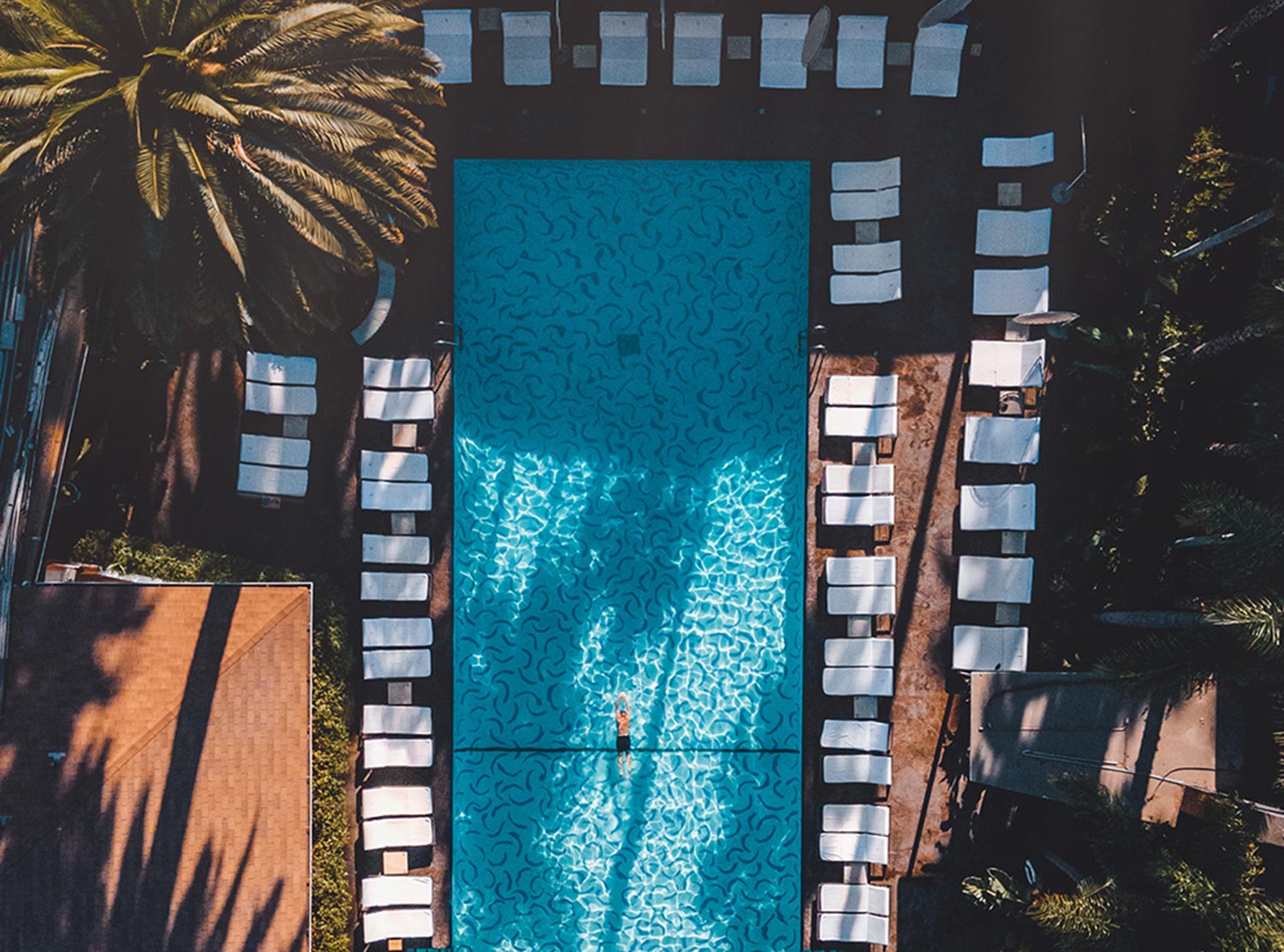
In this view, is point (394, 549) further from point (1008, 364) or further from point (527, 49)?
point (1008, 364)

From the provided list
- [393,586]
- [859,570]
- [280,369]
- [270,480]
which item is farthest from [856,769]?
[280,369]

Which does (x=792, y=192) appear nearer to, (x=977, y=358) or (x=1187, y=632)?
(x=977, y=358)

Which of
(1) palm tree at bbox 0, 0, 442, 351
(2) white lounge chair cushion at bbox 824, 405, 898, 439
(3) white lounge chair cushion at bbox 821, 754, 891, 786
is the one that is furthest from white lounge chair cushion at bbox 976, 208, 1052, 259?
(1) palm tree at bbox 0, 0, 442, 351

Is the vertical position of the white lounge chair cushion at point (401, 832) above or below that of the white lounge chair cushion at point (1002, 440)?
below

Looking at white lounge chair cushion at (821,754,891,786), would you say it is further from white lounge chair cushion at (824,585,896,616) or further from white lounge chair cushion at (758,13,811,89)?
white lounge chair cushion at (758,13,811,89)

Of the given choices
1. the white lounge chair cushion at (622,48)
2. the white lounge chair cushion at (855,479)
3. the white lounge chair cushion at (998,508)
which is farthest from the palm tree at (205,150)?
the white lounge chair cushion at (998,508)

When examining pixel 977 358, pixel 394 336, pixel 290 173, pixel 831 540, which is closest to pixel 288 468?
pixel 394 336

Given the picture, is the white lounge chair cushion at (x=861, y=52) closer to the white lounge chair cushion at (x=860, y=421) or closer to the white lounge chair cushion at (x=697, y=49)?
the white lounge chair cushion at (x=697, y=49)
